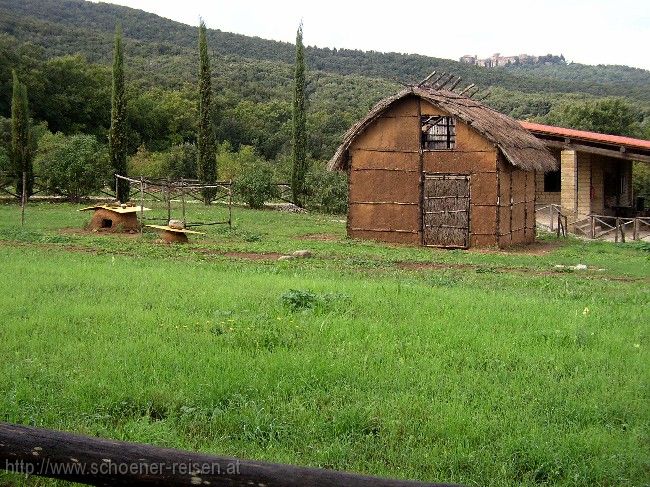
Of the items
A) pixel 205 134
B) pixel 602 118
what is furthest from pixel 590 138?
pixel 602 118

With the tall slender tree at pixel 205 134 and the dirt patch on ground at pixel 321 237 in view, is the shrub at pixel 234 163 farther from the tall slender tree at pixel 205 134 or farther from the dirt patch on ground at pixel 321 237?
the dirt patch on ground at pixel 321 237

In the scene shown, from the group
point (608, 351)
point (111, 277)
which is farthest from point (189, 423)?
point (111, 277)

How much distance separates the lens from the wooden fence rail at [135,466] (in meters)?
3.77

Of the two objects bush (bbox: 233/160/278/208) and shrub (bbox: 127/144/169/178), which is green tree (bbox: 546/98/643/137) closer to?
bush (bbox: 233/160/278/208)

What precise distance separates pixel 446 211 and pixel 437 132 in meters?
2.64

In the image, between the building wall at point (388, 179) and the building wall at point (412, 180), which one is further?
the building wall at point (388, 179)

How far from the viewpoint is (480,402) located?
7250mm

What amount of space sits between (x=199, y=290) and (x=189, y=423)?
21.7ft

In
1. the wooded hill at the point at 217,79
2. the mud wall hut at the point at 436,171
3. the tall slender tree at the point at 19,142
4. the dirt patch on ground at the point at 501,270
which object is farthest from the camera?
the wooded hill at the point at 217,79

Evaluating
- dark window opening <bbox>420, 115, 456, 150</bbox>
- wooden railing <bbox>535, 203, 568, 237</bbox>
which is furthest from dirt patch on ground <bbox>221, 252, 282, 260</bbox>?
wooden railing <bbox>535, 203, 568, 237</bbox>

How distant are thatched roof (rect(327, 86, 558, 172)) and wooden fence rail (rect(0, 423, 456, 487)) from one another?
21350 mm

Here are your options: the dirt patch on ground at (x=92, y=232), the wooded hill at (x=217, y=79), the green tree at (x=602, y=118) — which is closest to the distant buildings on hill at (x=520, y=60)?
the wooded hill at (x=217, y=79)

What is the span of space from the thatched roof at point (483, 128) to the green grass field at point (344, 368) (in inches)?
365

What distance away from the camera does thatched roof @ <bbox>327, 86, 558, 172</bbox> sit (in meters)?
24.5
